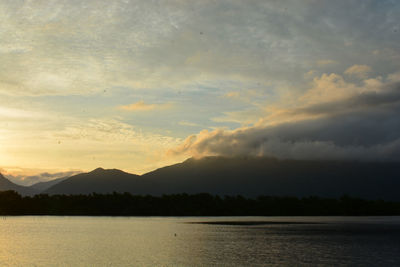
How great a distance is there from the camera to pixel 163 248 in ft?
334

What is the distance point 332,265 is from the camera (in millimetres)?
76188

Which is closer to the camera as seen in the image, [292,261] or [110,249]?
[292,261]

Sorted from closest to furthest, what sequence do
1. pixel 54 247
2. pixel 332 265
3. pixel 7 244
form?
pixel 332 265 < pixel 54 247 < pixel 7 244

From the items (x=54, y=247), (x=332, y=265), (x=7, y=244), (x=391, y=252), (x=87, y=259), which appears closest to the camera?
(x=332, y=265)

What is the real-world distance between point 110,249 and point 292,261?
40.6m

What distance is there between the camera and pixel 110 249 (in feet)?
322

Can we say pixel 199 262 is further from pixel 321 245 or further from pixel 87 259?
pixel 321 245

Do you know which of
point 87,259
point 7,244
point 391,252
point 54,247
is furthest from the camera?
point 7,244

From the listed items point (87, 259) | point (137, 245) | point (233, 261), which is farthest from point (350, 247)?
point (87, 259)

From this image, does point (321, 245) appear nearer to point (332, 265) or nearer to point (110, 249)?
point (332, 265)

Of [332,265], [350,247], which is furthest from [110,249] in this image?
[350,247]

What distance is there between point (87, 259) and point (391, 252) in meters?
63.1

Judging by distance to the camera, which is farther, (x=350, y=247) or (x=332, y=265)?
(x=350, y=247)

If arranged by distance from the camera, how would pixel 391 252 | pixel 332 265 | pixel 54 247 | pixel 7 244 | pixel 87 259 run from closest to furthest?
pixel 332 265, pixel 87 259, pixel 391 252, pixel 54 247, pixel 7 244
